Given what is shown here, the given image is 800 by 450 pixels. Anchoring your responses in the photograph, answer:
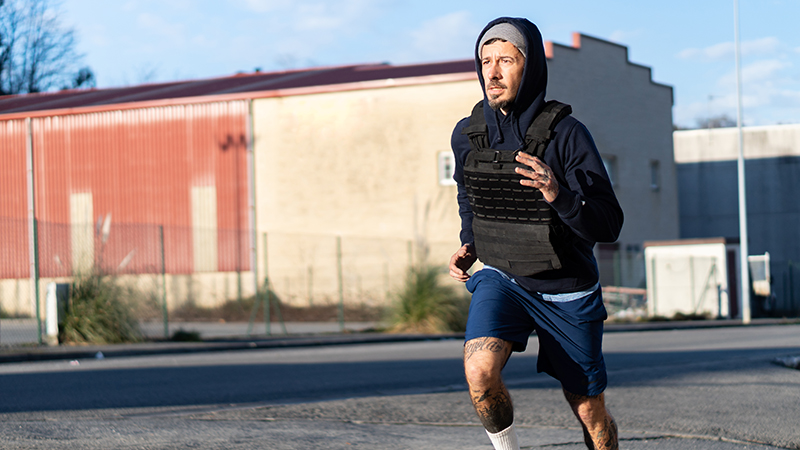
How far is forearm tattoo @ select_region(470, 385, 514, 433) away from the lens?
3619 millimetres

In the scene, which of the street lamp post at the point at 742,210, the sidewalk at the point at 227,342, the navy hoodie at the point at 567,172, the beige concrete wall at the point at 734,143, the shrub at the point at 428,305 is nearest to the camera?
the navy hoodie at the point at 567,172

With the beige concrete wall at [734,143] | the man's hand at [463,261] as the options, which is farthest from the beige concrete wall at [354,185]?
the man's hand at [463,261]

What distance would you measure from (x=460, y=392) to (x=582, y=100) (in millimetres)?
22270

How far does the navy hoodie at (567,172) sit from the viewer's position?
350 centimetres

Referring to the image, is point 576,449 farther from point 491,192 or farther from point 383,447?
point 491,192

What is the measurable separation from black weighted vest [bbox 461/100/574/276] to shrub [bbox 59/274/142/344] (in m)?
12.5

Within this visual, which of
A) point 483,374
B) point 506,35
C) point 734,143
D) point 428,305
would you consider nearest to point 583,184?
point 506,35

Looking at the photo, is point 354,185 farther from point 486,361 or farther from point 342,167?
point 486,361

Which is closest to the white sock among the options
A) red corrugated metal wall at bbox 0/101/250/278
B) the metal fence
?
the metal fence

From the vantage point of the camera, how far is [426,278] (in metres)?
18.2

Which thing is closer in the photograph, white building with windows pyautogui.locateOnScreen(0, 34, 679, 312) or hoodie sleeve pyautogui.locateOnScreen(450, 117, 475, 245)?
hoodie sleeve pyautogui.locateOnScreen(450, 117, 475, 245)

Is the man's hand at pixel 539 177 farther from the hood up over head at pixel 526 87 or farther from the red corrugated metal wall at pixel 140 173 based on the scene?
the red corrugated metal wall at pixel 140 173

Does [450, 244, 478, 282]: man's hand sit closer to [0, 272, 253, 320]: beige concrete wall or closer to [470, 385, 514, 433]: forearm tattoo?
[470, 385, 514, 433]: forearm tattoo

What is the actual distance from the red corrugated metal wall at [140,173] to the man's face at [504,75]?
23.7m
